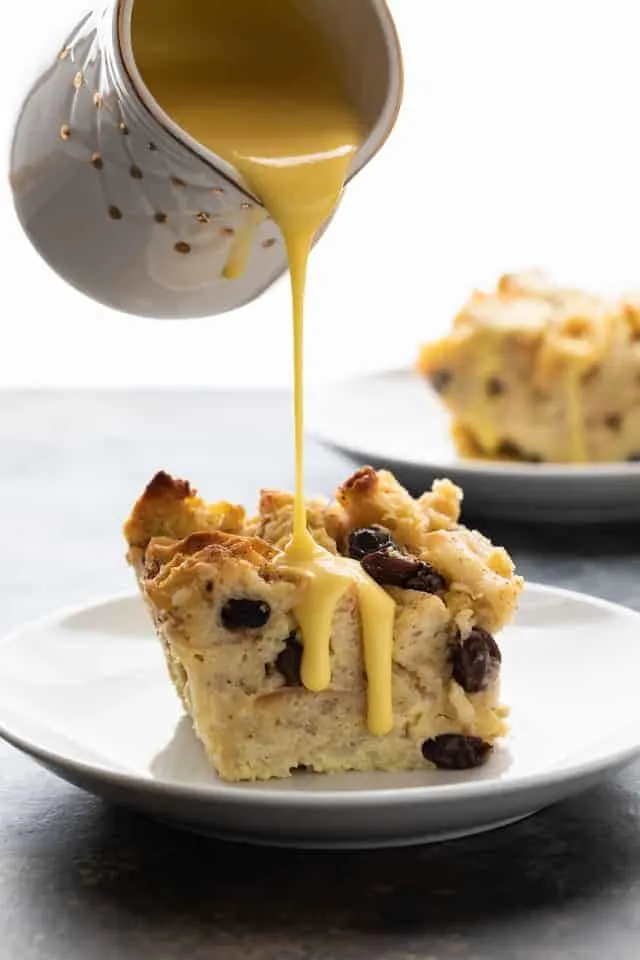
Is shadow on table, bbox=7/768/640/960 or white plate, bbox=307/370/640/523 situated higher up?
shadow on table, bbox=7/768/640/960

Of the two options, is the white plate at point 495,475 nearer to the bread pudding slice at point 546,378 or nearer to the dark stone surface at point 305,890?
the bread pudding slice at point 546,378

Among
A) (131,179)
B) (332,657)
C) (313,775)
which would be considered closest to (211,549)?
(332,657)

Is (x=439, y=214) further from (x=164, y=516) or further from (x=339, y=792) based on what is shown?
(x=339, y=792)

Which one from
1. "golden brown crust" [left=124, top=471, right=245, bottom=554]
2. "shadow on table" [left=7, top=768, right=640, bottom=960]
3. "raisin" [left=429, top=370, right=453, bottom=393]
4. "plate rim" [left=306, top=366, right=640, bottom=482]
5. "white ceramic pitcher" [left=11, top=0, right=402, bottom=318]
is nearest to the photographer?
"shadow on table" [left=7, top=768, right=640, bottom=960]

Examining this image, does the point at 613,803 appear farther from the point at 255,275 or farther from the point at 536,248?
the point at 536,248

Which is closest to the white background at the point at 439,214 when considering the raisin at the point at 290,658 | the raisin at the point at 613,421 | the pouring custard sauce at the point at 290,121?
the raisin at the point at 613,421

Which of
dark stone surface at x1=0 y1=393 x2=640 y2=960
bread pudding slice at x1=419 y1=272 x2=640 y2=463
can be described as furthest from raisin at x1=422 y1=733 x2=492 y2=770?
bread pudding slice at x1=419 y1=272 x2=640 y2=463

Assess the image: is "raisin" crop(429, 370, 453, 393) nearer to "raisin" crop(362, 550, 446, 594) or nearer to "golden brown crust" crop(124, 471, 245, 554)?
"golden brown crust" crop(124, 471, 245, 554)

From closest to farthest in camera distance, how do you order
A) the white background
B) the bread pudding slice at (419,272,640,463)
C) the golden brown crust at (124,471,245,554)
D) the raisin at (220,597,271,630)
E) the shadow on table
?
the shadow on table → the raisin at (220,597,271,630) → the golden brown crust at (124,471,245,554) → the bread pudding slice at (419,272,640,463) → the white background
